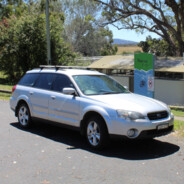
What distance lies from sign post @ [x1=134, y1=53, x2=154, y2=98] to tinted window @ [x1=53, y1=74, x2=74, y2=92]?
9.75 ft

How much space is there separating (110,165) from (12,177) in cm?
162

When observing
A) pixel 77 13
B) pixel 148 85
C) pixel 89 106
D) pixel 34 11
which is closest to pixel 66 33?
pixel 77 13

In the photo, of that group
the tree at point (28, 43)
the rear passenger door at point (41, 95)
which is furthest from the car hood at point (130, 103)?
the tree at point (28, 43)

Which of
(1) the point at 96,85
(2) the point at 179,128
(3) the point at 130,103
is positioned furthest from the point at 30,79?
(2) the point at 179,128

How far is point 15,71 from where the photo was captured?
24891 mm

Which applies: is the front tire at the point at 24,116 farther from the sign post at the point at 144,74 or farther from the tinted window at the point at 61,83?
the sign post at the point at 144,74

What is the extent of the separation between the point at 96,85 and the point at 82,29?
3736 cm

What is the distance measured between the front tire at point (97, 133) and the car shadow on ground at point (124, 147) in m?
0.14

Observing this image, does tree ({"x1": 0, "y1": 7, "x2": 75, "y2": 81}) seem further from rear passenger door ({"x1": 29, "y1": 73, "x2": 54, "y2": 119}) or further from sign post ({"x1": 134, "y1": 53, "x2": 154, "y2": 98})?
rear passenger door ({"x1": 29, "y1": 73, "x2": 54, "y2": 119})

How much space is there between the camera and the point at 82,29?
43.1 metres

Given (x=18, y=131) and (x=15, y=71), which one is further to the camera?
(x=15, y=71)

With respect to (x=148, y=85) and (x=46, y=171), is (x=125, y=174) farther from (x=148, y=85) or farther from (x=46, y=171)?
(x=148, y=85)

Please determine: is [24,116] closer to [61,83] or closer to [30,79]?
[30,79]

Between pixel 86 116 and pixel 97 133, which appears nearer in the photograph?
pixel 97 133
